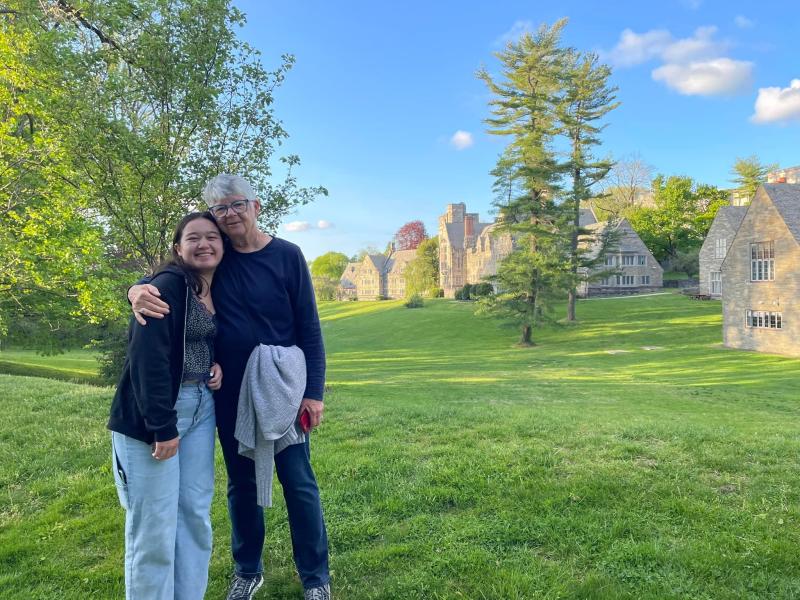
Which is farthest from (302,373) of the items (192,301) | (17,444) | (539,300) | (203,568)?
(539,300)

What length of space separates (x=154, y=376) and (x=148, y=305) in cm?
34

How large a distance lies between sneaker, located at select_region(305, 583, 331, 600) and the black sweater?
1.25 meters

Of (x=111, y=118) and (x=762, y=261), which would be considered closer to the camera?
(x=111, y=118)

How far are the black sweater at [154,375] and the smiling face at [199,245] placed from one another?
20 centimetres

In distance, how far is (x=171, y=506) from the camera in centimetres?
246

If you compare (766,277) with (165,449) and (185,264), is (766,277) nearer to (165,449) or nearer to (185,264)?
(185,264)

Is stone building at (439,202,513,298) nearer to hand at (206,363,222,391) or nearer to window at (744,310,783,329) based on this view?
window at (744,310,783,329)

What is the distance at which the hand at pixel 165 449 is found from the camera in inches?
93.0

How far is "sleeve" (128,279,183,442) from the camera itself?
2.32 meters

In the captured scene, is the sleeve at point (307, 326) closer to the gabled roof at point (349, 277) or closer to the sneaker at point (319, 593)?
the sneaker at point (319, 593)

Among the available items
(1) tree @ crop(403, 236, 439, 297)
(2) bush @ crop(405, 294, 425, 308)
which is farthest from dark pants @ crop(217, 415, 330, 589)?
(1) tree @ crop(403, 236, 439, 297)

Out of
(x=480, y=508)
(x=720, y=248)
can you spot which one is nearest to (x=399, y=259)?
(x=720, y=248)

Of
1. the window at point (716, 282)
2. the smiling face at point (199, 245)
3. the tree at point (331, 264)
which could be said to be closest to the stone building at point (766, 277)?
the window at point (716, 282)

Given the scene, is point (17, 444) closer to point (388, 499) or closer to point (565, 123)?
point (388, 499)
